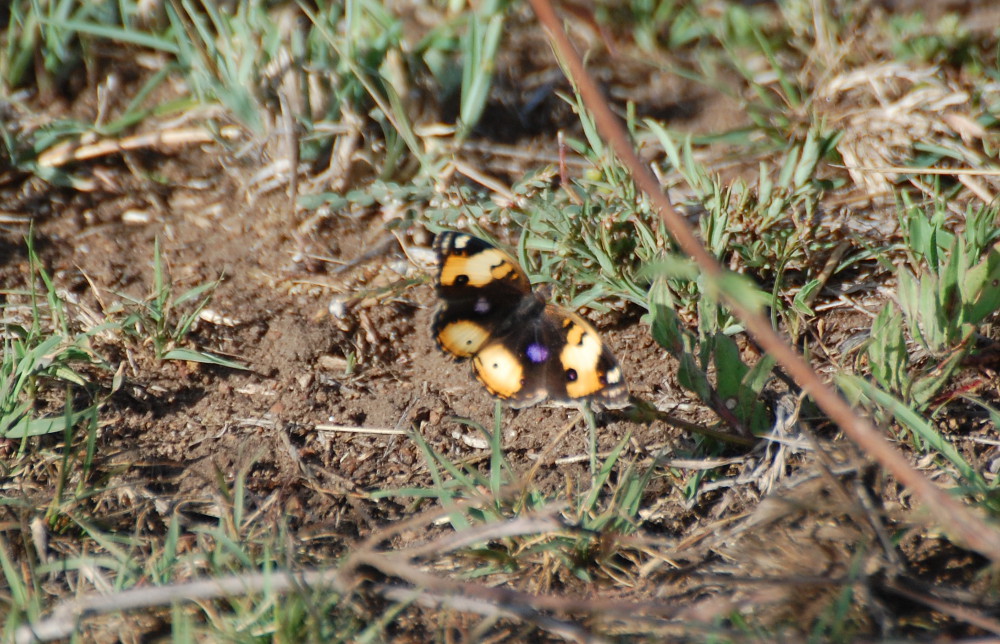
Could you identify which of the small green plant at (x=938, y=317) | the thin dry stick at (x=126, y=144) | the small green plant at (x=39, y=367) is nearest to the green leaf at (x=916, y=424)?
the small green plant at (x=938, y=317)

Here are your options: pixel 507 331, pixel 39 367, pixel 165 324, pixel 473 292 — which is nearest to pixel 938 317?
pixel 507 331

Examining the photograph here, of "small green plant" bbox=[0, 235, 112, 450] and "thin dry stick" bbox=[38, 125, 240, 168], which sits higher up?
"thin dry stick" bbox=[38, 125, 240, 168]

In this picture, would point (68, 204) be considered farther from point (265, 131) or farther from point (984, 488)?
point (984, 488)

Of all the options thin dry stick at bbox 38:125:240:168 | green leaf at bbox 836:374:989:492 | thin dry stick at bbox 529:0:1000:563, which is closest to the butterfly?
green leaf at bbox 836:374:989:492

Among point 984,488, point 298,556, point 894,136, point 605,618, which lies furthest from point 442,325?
point 894,136

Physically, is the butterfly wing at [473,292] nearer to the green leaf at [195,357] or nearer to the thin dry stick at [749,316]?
the green leaf at [195,357]

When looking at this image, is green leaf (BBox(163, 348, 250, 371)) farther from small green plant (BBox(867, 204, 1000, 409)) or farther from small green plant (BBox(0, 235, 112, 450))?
small green plant (BBox(867, 204, 1000, 409))

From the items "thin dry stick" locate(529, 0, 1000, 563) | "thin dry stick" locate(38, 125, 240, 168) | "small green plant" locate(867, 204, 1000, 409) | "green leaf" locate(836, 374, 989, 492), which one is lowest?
"thin dry stick" locate(38, 125, 240, 168)
